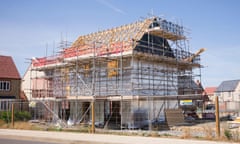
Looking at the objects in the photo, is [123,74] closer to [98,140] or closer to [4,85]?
[98,140]

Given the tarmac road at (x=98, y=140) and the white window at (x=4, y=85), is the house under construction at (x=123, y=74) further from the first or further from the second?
the white window at (x=4, y=85)

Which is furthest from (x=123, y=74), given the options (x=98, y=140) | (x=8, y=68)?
(x=8, y=68)

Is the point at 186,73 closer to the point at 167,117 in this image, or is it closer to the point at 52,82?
the point at 167,117

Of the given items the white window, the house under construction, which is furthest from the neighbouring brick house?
the house under construction

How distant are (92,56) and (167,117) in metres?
7.64


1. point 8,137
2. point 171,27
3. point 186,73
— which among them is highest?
point 171,27

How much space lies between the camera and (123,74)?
26094 millimetres

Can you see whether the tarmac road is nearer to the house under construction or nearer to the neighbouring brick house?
the house under construction

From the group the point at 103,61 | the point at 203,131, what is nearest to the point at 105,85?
the point at 103,61

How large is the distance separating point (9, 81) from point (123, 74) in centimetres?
2027

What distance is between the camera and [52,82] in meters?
33.2

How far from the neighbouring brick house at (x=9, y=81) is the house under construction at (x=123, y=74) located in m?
8.68

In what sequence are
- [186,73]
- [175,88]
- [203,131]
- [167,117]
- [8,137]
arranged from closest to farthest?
[203,131] < [8,137] < [167,117] < [175,88] < [186,73]

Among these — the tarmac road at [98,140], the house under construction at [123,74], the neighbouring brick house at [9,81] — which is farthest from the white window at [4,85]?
the tarmac road at [98,140]
